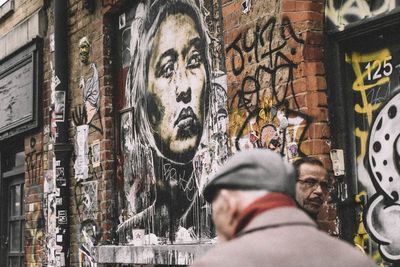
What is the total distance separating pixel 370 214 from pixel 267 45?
141 cm

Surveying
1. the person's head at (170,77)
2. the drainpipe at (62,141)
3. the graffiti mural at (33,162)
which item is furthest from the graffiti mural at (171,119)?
the graffiti mural at (33,162)

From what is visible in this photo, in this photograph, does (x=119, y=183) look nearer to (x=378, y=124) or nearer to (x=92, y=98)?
(x=92, y=98)

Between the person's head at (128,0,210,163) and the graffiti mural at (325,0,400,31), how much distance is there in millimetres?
1394

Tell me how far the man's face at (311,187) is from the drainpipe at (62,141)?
430cm

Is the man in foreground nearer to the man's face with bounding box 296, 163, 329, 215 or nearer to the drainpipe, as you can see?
the man's face with bounding box 296, 163, 329, 215

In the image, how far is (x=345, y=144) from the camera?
15.2 feet

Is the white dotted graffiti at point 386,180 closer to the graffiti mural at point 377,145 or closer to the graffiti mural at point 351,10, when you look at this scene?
the graffiti mural at point 377,145

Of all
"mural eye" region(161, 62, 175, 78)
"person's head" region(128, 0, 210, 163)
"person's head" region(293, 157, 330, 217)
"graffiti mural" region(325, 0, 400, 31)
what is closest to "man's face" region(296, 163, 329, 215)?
"person's head" region(293, 157, 330, 217)

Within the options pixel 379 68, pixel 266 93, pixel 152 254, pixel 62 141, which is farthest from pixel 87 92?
pixel 379 68

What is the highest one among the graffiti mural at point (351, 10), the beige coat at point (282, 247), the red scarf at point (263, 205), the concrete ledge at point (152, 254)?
the graffiti mural at point (351, 10)

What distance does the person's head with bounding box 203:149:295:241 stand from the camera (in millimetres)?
2061

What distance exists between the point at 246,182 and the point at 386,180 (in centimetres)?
245

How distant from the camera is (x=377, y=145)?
14.4 feet

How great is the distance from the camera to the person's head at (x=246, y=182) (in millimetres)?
2061
